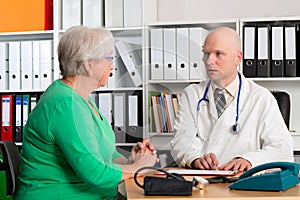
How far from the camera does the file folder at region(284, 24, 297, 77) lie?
3.57 meters

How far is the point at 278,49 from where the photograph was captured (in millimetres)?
3590

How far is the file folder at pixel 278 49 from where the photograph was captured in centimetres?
359

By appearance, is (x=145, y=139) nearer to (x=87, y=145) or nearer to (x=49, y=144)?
(x=87, y=145)

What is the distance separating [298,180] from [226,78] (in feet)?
2.71

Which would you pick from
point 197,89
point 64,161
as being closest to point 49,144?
point 64,161

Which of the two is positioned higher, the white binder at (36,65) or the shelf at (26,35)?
the shelf at (26,35)

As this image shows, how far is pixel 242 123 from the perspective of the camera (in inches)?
97.2

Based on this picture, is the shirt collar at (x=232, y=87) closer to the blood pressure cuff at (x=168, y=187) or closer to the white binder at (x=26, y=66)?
the blood pressure cuff at (x=168, y=187)

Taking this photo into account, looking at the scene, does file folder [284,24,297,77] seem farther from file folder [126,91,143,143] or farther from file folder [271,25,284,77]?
file folder [126,91,143,143]

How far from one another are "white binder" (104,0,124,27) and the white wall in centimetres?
31

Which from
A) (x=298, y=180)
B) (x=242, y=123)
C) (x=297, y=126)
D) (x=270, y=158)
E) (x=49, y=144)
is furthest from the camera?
(x=297, y=126)

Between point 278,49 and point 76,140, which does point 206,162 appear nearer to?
point 76,140

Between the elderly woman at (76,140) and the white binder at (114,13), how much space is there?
1.81 meters

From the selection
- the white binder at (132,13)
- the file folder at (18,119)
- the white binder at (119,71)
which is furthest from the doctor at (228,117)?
the file folder at (18,119)
